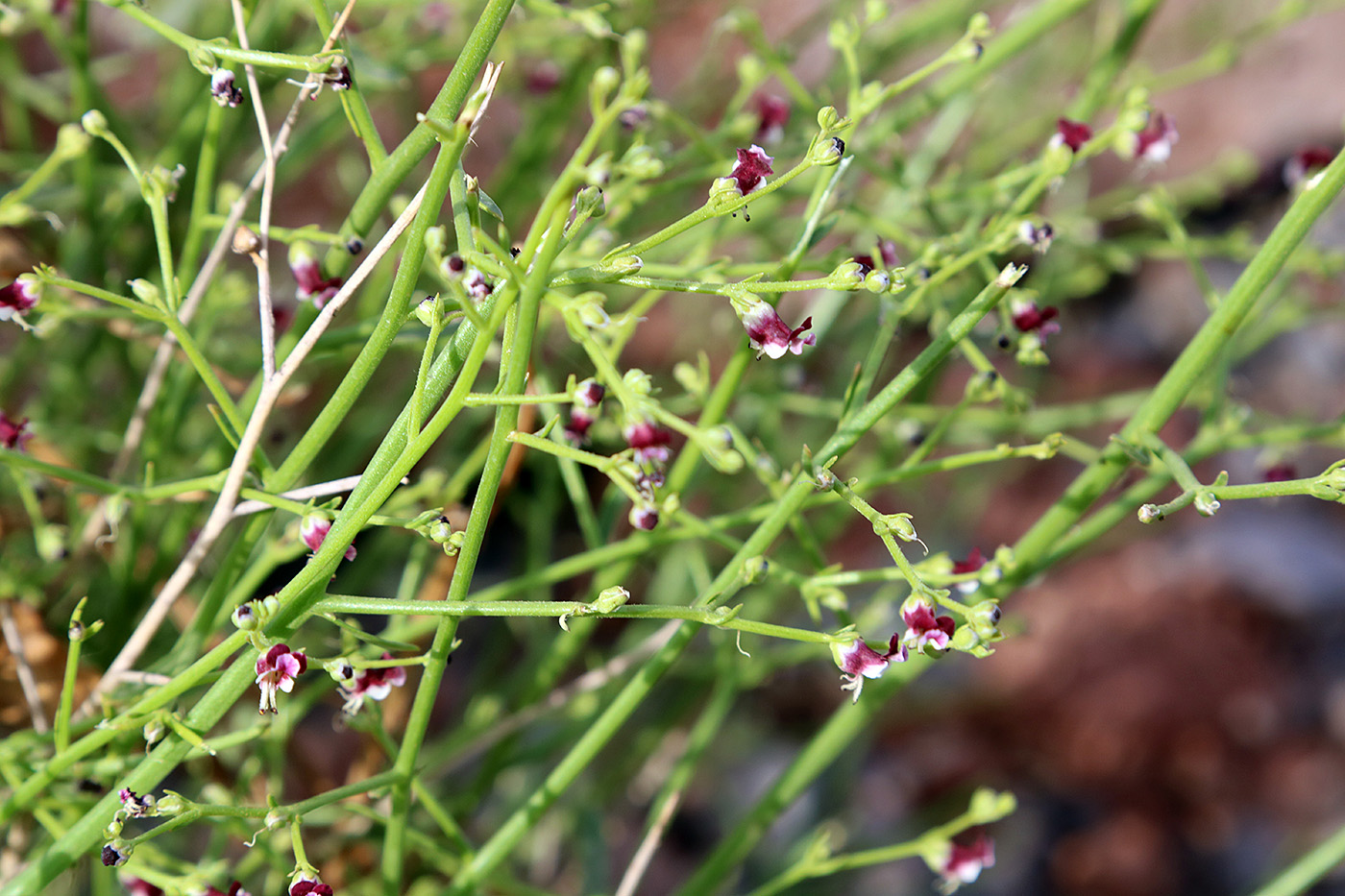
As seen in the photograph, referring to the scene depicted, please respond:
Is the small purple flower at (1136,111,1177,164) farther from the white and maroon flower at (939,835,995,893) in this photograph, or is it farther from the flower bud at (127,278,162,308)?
the flower bud at (127,278,162,308)

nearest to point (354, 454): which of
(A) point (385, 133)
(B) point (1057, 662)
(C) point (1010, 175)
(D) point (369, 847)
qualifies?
(D) point (369, 847)

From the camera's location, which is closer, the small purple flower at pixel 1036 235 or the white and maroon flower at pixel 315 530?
the white and maroon flower at pixel 315 530

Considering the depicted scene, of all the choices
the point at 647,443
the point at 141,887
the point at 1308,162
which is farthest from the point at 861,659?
the point at 1308,162

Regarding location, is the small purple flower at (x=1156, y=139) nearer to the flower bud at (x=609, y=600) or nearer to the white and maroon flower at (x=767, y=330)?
the white and maroon flower at (x=767, y=330)

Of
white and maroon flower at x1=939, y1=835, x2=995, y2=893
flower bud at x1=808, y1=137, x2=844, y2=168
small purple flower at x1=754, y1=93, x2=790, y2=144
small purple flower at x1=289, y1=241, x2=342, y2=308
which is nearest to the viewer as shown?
flower bud at x1=808, y1=137, x2=844, y2=168

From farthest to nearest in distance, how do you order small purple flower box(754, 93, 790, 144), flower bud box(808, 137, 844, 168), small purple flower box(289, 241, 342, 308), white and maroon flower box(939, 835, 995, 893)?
1. small purple flower box(754, 93, 790, 144)
2. white and maroon flower box(939, 835, 995, 893)
3. small purple flower box(289, 241, 342, 308)
4. flower bud box(808, 137, 844, 168)

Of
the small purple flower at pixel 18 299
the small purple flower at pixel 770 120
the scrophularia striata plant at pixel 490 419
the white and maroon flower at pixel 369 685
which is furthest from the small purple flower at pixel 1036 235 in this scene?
the small purple flower at pixel 18 299

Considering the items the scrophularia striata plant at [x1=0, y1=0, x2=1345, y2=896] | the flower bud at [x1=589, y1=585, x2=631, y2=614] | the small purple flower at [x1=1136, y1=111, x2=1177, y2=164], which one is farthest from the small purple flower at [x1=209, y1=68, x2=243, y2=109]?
the small purple flower at [x1=1136, y1=111, x2=1177, y2=164]

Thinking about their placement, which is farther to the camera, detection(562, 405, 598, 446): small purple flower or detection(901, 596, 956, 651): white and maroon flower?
detection(562, 405, 598, 446): small purple flower
